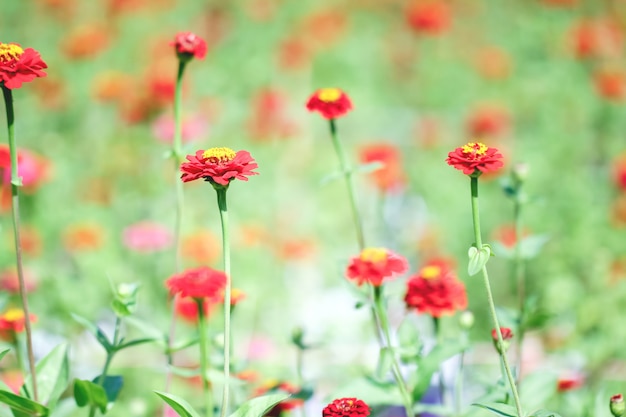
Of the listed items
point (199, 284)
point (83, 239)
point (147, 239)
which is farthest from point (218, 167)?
point (83, 239)

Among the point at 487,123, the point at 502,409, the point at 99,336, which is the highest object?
the point at 487,123

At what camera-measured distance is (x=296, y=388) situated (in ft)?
3.97

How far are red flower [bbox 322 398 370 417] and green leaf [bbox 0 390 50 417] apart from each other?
41 centimetres

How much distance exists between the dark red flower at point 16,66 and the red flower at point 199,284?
0.34m

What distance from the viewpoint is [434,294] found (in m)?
1.11

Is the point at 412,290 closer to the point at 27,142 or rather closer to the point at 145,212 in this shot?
the point at 145,212

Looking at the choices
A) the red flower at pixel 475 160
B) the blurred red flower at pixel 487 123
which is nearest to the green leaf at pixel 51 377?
the red flower at pixel 475 160

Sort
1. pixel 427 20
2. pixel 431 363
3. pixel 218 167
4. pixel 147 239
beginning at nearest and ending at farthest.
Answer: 1. pixel 218 167
2. pixel 431 363
3. pixel 147 239
4. pixel 427 20

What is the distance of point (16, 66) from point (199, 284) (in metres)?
0.38

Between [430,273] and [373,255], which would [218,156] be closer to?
[373,255]

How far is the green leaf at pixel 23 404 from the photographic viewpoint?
0.90 metres

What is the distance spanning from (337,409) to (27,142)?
2.14 meters

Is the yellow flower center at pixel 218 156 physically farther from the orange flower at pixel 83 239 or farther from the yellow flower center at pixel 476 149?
the orange flower at pixel 83 239

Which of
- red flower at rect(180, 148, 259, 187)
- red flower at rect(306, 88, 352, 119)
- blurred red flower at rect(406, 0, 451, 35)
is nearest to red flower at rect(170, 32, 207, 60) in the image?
red flower at rect(306, 88, 352, 119)
